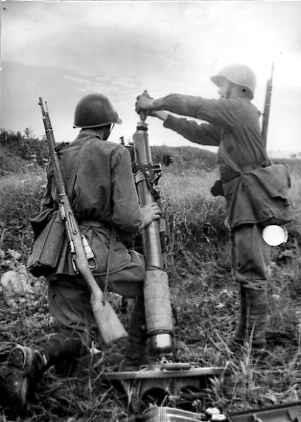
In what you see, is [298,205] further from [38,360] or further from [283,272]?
[38,360]

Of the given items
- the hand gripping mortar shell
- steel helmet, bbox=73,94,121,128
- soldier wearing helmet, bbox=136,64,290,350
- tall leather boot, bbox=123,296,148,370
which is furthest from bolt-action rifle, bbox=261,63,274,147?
tall leather boot, bbox=123,296,148,370

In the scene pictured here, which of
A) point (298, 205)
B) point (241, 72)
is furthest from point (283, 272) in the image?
point (241, 72)

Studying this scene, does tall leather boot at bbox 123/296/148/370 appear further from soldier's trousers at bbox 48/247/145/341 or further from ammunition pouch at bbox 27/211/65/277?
ammunition pouch at bbox 27/211/65/277

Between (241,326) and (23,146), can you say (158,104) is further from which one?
(23,146)

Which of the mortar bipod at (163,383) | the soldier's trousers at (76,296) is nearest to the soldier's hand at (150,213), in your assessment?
the soldier's trousers at (76,296)

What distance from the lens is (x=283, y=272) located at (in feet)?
21.2

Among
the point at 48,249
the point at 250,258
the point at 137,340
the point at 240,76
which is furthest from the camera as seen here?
the point at 240,76

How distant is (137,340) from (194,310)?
1.29 m

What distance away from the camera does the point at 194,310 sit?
18.9 ft

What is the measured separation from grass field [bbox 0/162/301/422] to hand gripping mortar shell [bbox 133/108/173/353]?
0.43 meters

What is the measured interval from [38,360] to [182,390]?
3.39 ft

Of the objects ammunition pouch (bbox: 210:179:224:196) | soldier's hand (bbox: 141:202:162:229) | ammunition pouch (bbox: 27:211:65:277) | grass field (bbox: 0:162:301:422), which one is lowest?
grass field (bbox: 0:162:301:422)

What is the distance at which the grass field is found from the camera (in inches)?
148

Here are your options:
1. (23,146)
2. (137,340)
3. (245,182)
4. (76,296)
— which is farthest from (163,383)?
(23,146)
